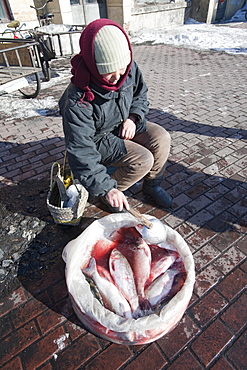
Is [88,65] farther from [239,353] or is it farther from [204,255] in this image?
[239,353]

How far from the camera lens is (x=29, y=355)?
1570mm

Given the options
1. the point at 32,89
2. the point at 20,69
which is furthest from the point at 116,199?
the point at 32,89

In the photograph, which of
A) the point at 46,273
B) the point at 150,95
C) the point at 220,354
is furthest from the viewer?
the point at 150,95

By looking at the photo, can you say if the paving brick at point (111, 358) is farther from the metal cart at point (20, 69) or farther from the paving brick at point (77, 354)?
the metal cart at point (20, 69)

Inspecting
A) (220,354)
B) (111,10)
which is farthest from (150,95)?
(111,10)

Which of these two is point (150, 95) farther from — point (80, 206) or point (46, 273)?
point (46, 273)

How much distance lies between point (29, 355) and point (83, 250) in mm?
741

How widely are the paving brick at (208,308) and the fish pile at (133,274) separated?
242 millimetres

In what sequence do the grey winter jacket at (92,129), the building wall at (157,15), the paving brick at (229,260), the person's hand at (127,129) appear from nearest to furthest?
1. the grey winter jacket at (92,129)
2. the paving brick at (229,260)
3. the person's hand at (127,129)
4. the building wall at (157,15)

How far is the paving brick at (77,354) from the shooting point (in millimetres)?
1524

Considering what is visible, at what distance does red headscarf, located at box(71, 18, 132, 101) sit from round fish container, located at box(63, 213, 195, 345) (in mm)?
1143

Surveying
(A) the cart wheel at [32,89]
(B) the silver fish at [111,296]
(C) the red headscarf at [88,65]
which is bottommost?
(A) the cart wheel at [32,89]

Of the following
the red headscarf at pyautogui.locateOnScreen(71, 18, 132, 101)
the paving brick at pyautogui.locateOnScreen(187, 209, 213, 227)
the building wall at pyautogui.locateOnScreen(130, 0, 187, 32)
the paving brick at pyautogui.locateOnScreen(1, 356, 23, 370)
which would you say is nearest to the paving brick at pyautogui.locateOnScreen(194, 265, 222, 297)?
the paving brick at pyautogui.locateOnScreen(187, 209, 213, 227)

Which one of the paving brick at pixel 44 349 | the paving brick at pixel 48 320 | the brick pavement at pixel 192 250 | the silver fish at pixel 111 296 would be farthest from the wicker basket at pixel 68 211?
the paving brick at pixel 44 349
